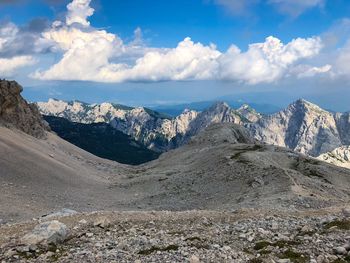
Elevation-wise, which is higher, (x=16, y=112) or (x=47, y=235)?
(x=16, y=112)

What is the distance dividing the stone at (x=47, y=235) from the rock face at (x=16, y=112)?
109902 millimetres

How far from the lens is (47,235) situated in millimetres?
24359

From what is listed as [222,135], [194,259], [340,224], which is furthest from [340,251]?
[222,135]

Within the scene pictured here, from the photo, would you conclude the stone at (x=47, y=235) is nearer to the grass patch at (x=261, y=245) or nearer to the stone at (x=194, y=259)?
the stone at (x=194, y=259)

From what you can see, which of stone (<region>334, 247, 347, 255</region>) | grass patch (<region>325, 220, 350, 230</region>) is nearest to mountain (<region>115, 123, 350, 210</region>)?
grass patch (<region>325, 220, 350, 230</region>)

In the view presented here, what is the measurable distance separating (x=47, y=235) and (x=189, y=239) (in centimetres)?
756

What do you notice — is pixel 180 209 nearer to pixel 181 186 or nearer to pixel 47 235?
pixel 181 186

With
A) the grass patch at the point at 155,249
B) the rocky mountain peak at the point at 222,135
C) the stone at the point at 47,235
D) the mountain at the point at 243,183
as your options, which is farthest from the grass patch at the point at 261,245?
the rocky mountain peak at the point at 222,135

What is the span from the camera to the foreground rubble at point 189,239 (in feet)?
70.6

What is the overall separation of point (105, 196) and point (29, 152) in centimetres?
2313

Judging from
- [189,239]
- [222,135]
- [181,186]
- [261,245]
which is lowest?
[181,186]

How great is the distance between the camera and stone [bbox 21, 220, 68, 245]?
941 inches

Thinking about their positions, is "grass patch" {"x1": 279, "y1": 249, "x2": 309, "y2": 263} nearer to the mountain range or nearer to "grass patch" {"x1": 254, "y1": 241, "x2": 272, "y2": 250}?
"grass patch" {"x1": 254, "y1": 241, "x2": 272, "y2": 250}

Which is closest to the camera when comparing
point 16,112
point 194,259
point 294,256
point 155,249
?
point 194,259
